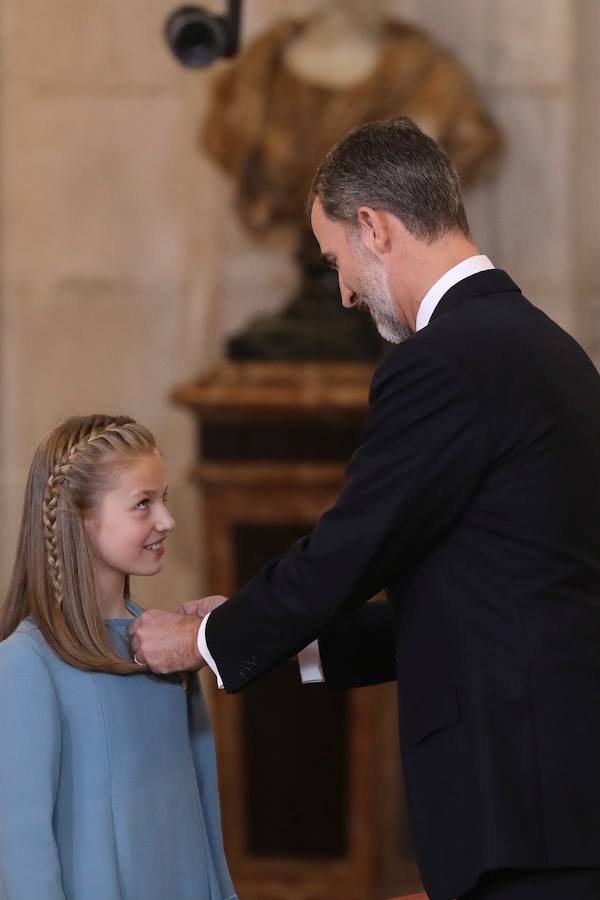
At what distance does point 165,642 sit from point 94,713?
176 mm

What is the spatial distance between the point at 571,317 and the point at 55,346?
236 cm

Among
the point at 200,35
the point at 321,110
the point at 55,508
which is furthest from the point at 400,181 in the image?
the point at 321,110

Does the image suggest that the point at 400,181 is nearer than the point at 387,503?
No

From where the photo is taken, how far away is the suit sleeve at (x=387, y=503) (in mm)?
2410

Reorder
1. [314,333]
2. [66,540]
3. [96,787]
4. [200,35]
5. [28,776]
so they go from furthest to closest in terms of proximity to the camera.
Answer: [314,333] → [200,35] → [66,540] → [96,787] → [28,776]

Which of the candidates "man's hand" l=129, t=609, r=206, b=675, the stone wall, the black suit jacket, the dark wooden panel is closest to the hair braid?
"man's hand" l=129, t=609, r=206, b=675

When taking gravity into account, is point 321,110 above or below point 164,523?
above

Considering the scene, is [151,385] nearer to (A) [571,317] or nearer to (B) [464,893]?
(A) [571,317]

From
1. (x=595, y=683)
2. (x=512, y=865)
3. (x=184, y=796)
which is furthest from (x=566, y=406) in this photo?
(x=184, y=796)

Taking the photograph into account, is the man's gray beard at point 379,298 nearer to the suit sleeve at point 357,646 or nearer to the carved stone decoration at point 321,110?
the suit sleeve at point 357,646

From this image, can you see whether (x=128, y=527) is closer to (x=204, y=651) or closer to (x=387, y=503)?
(x=204, y=651)

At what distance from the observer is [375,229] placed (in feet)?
8.72

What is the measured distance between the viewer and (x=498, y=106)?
6406 mm

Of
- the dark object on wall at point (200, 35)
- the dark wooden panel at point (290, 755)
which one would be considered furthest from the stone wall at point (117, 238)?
the dark object on wall at point (200, 35)
